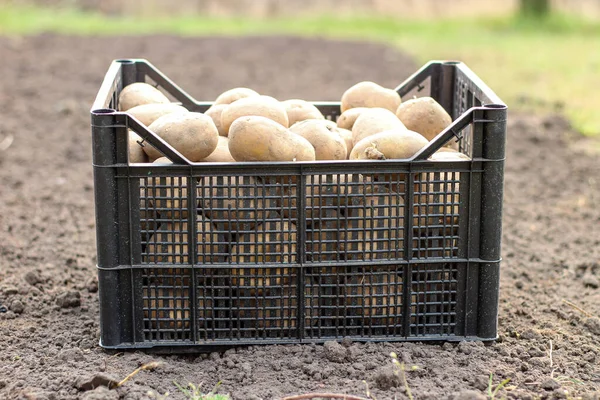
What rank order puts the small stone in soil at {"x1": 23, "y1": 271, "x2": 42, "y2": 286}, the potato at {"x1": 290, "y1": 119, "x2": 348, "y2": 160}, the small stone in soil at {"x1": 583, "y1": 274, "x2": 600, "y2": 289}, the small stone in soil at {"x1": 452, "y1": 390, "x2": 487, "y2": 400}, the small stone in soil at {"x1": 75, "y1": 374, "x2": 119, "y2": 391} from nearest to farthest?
the small stone in soil at {"x1": 452, "y1": 390, "x2": 487, "y2": 400}
the small stone in soil at {"x1": 75, "y1": 374, "x2": 119, "y2": 391}
the potato at {"x1": 290, "y1": 119, "x2": 348, "y2": 160}
the small stone in soil at {"x1": 23, "y1": 271, "x2": 42, "y2": 286}
the small stone in soil at {"x1": 583, "y1": 274, "x2": 600, "y2": 289}

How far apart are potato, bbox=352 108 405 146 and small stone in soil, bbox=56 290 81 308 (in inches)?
51.7

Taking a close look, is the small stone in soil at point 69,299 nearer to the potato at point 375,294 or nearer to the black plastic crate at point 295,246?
the black plastic crate at point 295,246

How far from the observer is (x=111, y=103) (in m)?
3.77

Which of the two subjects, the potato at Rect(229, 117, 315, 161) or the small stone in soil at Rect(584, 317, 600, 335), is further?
the small stone in soil at Rect(584, 317, 600, 335)

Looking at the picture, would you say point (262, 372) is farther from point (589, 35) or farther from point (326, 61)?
point (589, 35)

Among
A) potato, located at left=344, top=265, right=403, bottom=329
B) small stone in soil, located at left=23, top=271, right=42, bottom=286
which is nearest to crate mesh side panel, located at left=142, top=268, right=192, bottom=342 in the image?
potato, located at left=344, top=265, right=403, bottom=329

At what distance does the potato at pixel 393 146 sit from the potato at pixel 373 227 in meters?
0.13

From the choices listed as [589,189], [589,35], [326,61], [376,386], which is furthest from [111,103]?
[589,35]

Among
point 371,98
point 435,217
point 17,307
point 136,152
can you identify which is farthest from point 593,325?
point 17,307

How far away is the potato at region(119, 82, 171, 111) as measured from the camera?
3793mm

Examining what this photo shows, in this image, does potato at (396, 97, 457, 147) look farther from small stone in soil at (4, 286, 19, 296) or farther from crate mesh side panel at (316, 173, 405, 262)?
small stone in soil at (4, 286, 19, 296)

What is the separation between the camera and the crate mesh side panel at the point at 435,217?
319 cm

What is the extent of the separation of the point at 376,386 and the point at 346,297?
1.19 ft

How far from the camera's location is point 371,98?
398cm
